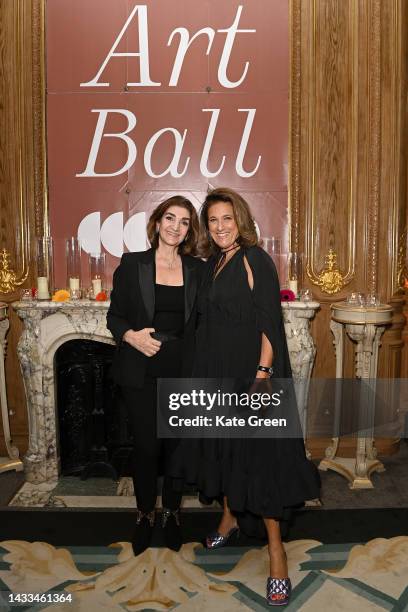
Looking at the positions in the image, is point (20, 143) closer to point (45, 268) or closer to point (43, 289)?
point (45, 268)

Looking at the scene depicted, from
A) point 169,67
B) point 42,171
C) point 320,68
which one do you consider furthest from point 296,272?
point 42,171

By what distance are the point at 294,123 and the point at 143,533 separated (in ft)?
9.50

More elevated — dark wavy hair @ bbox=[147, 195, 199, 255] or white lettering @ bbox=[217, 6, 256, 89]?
white lettering @ bbox=[217, 6, 256, 89]

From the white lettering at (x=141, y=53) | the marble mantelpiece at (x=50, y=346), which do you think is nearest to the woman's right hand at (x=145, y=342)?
the marble mantelpiece at (x=50, y=346)

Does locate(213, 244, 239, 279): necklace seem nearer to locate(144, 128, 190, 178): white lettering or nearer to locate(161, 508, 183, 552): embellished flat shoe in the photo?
locate(161, 508, 183, 552): embellished flat shoe

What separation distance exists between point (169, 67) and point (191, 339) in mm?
2239

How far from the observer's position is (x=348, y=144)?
396 cm

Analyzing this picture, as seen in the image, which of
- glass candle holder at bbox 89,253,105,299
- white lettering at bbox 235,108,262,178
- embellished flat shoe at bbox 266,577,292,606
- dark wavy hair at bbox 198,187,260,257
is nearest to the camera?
embellished flat shoe at bbox 266,577,292,606

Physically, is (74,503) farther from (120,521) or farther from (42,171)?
(42,171)

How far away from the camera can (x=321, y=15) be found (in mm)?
3908

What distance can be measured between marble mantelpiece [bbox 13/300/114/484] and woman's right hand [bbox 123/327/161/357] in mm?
1032

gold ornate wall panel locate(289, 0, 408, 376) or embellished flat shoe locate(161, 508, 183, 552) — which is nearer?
embellished flat shoe locate(161, 508, 183, 552)

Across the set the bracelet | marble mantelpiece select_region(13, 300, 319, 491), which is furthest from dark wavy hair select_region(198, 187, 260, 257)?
marble mantelpiece select_region(13, 300, 319, 491)

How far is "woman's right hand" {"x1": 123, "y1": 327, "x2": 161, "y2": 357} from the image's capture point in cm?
265
